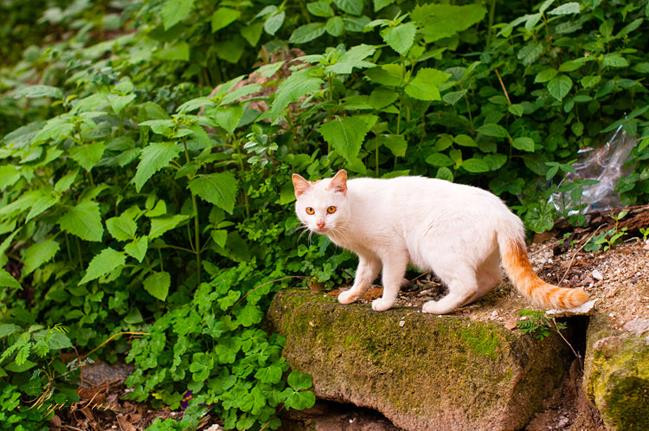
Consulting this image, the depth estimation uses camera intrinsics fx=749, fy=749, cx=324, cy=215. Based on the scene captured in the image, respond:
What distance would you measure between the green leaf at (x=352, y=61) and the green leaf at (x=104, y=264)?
1432 mm

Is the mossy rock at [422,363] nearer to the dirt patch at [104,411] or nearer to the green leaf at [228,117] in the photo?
the dirt patch at [104,411]

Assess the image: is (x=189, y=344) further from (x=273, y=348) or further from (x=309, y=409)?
(x=309, y=409)

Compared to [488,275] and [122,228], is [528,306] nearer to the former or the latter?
[488,275]

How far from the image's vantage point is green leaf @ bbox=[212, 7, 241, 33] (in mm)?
4875

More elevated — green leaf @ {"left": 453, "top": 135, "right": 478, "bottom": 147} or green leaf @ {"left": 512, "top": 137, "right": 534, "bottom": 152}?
green leaf @ {"left": 453, "top": 135, "right": 478, "bottom": 147}

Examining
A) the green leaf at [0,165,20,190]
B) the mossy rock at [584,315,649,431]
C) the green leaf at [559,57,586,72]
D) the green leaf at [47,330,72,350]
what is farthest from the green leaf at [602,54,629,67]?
the green leaf at [0,165,20,190]

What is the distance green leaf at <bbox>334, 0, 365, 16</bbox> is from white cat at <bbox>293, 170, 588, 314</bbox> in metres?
1.34

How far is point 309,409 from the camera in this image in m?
3.53

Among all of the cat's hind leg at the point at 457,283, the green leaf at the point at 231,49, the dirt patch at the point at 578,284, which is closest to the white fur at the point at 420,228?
the cat's hind leg at the point at 457,283

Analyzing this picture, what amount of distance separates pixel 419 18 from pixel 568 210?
1.30 m

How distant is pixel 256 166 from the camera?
13.2ft

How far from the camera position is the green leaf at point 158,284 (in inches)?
158

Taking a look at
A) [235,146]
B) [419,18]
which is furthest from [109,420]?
[419,18]

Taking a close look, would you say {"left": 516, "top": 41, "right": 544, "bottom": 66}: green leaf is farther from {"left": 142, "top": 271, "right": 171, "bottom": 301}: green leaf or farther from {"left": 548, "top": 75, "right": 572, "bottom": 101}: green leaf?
{"left": 142, "top": 271, "right": 171, "bottom": 301}: green leaf
